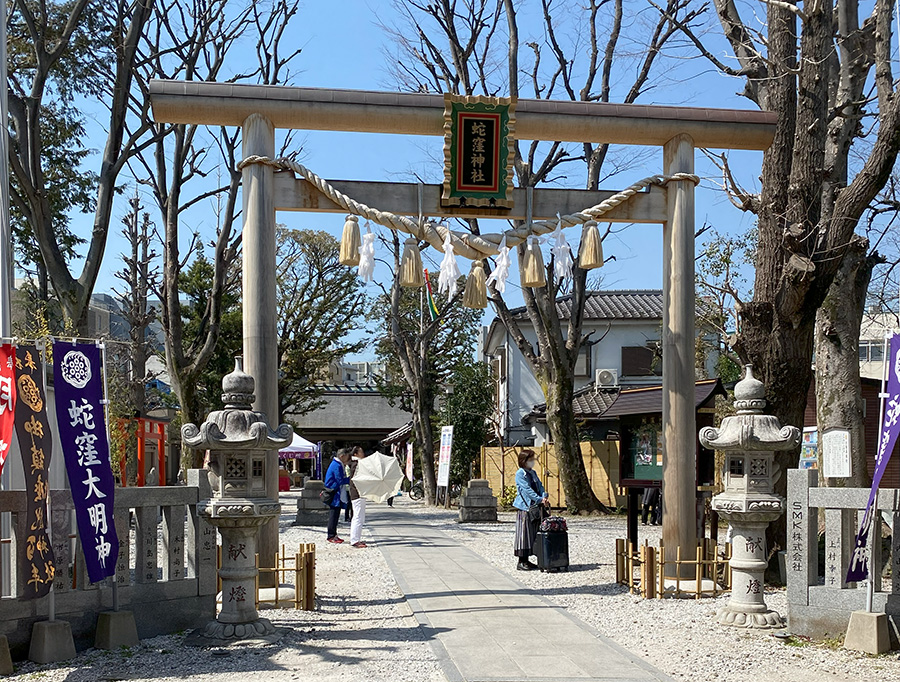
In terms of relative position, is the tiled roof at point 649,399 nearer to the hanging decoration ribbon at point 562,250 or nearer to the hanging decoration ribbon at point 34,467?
the hanging decoration ribbon at point 562,250

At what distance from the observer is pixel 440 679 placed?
6613 mm

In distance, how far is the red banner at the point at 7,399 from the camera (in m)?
6.77

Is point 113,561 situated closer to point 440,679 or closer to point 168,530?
point 168,530

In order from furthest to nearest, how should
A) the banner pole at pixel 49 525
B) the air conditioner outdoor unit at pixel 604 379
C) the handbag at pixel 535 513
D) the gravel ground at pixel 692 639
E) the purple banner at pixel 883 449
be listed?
1. the air conditioner outdoor unit at pixel 604 379
2. the handbag at pixel 535 513
3. the purple banner at pixel 883 449
4. the banner pole at pixel 49 525
5. the gravel ground at pixel 692 639

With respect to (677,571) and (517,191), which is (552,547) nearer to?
(677,571)

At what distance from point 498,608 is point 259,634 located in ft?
8.95

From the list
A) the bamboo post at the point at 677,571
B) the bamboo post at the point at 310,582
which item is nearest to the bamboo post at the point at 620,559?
the bamboo post at the point at 677,571

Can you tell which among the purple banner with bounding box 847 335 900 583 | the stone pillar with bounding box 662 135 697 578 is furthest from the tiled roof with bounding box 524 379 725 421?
the purple banner with bounding box 847 335 900 583

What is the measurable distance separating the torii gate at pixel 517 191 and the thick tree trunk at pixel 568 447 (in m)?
11.3

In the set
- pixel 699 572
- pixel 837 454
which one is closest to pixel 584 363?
pixel 699 572

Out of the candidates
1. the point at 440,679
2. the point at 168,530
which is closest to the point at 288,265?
the point at 168,530

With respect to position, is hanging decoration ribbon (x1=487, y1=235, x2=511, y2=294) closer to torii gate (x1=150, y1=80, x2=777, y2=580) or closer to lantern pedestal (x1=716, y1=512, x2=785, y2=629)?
torii gate (x1=150, y1=80, x2=777, y2=580)

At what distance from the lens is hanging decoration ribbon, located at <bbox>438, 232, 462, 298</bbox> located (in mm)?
10508

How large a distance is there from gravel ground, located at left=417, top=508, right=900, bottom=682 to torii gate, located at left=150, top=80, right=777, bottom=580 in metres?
1.23
